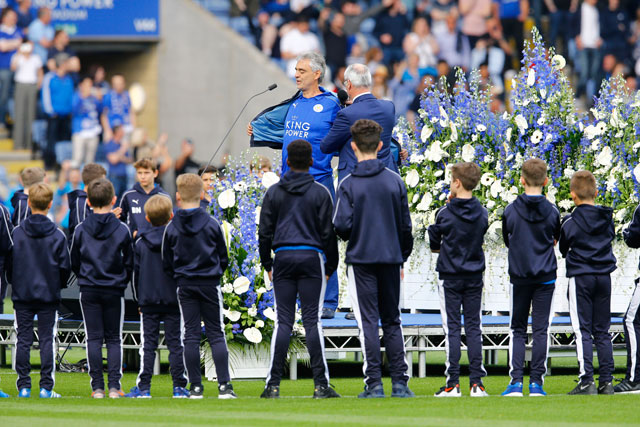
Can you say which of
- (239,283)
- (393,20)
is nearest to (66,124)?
(393,20)

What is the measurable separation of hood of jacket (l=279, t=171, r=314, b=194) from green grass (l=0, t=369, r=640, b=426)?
4.97ft

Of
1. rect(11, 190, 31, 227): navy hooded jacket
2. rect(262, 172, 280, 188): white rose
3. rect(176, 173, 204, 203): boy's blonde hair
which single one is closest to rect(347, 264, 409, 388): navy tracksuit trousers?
rect(176, 173, 204, 203): boy's blonde hair

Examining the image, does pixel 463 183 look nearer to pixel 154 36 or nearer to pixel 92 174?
pixel 92 174

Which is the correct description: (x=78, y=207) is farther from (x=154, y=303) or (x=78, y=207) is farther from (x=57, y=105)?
(x=57, y=105)

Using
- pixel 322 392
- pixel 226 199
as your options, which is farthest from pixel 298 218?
pixel 226 199

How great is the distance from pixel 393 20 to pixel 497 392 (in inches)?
662

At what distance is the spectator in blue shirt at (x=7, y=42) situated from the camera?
21828 millimetres

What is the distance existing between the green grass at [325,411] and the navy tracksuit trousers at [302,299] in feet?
0.94

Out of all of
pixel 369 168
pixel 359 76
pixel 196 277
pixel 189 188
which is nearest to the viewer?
pixel 369 168

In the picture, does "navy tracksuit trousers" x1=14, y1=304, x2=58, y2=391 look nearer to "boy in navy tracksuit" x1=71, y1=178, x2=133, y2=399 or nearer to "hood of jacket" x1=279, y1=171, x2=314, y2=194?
"boy in navy tracksuit" x1=71, y1=178, x2=133, y2=399

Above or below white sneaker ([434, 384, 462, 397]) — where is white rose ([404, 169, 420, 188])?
above

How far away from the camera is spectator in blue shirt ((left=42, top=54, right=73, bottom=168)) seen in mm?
22031

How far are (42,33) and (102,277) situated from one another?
1373 centimetres

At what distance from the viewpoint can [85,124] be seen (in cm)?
2252
